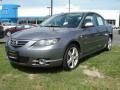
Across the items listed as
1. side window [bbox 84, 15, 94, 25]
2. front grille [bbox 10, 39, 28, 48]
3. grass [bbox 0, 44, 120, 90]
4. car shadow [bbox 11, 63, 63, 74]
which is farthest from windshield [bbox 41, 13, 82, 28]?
front grille [bbox 10, 39, 28, 48]

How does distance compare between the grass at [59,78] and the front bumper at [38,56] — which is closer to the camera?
the grass at [59,78]

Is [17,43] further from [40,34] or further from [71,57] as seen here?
[71,57]

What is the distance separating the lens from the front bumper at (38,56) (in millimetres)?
6582

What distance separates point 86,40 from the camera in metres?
7.93

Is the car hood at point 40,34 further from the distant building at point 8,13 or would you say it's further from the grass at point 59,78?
the distant building at point 8,13

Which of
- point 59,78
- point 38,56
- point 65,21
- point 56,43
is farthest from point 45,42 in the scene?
point 65,21

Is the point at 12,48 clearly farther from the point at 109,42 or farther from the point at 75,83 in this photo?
the point at 109,42

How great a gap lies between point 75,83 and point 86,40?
210 centimetres

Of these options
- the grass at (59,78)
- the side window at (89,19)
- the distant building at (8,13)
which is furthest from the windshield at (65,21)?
the distant building at (8,13)

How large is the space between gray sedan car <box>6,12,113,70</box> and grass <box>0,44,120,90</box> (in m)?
0.27

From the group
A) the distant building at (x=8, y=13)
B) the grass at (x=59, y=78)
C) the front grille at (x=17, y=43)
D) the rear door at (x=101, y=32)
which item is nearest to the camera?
the grass at (x=59, y=78)

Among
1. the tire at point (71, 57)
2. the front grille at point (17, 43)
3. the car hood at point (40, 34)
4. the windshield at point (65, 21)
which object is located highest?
the windshield at point (65, 21)

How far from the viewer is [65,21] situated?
8.16 meters

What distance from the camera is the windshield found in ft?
26.1
